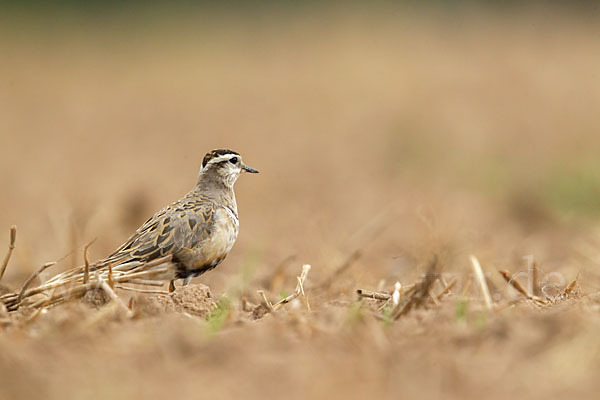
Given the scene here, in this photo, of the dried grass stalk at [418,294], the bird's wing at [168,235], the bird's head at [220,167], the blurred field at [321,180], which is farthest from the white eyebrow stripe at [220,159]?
the dried grass stalk at [418,294]

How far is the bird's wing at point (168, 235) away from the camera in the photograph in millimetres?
5574

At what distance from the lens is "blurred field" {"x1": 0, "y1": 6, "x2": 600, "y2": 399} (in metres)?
3.55

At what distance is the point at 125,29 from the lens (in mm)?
25984

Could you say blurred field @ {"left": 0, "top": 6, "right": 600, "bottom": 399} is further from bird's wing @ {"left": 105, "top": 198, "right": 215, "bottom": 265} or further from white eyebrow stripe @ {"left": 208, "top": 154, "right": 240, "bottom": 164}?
white eyebrow stripe @ {"left": 208, "top": 154, "right": 240, "bottom": 164}

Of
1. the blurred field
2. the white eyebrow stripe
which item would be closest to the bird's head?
the white eyebrow stripe

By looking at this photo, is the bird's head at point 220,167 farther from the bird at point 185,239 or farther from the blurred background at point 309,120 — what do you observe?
the blurred background at point 309,120

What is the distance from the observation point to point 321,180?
12961 mm

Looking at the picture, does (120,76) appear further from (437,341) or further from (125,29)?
(437,341)

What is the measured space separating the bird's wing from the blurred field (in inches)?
15.8

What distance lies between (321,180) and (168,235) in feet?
24.2

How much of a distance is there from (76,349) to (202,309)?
122cm

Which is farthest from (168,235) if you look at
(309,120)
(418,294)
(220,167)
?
(309,120)

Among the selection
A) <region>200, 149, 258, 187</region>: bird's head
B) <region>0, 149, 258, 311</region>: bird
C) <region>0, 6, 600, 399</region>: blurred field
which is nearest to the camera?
<region>0, 6, 600, 399</region>: blurred field

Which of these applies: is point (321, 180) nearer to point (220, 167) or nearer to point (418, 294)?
point (220, 167)
